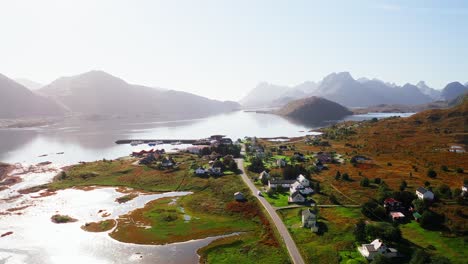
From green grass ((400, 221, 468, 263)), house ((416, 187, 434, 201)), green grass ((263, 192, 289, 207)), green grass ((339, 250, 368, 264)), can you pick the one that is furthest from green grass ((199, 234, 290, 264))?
house ((416, 187, 434, 201))

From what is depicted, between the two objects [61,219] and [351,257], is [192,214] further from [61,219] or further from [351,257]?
[351,257]

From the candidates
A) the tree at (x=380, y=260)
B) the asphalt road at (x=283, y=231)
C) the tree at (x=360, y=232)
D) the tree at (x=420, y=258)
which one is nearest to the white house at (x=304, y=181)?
the asphalt road at (x=283, y=231)

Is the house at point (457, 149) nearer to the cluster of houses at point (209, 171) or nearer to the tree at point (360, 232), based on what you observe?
the cluster of houses at point (209, 171)

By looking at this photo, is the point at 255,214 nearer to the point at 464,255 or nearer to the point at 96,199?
the point at 464,255

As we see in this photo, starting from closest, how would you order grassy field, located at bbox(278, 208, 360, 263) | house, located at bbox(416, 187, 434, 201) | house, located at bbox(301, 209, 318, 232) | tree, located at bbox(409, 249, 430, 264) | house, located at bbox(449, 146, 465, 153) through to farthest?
tree, located at bbox(409, 249, 430, 264)
grassy field, located at bbox(278, 208, 360, 263)
house, located at bbox(301, 209, 318, 232)
house, located at bbox(416, 187, 434, 201)
house, located at bbox(449, 146, 465, 153)

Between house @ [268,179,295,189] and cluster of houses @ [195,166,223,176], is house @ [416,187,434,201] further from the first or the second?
cluster of houses @ [195,166,223,176]
